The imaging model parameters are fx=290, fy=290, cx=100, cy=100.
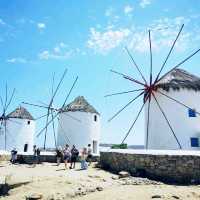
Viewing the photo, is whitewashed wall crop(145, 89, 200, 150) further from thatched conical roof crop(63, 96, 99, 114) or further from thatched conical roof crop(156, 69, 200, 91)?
thatched conical roof crop(63, 96, 99, 114)

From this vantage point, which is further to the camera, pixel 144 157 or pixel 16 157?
pixel 16 157

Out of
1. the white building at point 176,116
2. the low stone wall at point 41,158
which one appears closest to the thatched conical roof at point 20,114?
the low stone wall at point 41,158

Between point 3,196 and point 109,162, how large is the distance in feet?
18.4

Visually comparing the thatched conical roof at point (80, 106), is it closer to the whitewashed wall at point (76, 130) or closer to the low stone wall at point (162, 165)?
the whitewashed wall at point (76, 130)

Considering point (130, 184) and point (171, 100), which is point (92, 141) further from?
point (130, 184)

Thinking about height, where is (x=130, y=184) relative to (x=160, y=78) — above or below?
below

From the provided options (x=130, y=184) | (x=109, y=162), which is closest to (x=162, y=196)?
(x=130, y=184)

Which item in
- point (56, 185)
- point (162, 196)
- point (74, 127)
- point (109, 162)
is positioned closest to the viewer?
point (162, 196)

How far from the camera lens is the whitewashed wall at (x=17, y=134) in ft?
101

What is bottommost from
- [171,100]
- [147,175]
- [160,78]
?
[147,175]

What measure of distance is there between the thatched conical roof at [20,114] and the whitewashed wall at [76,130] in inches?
272

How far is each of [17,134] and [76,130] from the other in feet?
27.2

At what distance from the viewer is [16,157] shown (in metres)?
19.7

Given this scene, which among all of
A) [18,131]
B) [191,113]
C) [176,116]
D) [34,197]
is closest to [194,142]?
[191,113]
